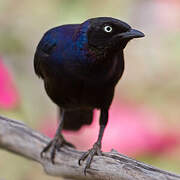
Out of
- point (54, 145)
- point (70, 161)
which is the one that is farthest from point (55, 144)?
point (70, 161)

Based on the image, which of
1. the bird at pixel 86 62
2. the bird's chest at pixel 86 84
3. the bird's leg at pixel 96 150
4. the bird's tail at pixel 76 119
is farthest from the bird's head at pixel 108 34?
the bird's tail at pixel 76 119

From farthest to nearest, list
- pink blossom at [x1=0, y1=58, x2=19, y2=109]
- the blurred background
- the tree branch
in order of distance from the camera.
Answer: the blurred background, pink blossom at [x1=0, y1=58, x2=19, y2=109], the tree branch

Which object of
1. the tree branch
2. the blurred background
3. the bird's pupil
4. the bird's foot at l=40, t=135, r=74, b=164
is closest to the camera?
the tree branch

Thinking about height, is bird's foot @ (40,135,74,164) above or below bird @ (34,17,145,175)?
below

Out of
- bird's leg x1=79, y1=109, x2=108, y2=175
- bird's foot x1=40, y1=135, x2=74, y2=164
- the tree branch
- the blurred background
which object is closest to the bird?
bird's leg x1=79, y1=109, x2=108, y2=175

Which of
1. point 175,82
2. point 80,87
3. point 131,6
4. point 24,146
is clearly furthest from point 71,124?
point 131,6

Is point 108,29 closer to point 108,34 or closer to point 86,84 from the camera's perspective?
point 108,34

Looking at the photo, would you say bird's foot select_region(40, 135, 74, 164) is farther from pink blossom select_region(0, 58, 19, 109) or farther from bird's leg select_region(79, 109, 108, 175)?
pink blossom select_region(0, 58, 19, 109)

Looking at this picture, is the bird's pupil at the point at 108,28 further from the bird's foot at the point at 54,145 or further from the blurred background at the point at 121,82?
the blurred background at the point at 121,82
